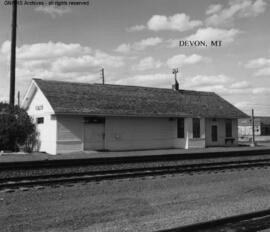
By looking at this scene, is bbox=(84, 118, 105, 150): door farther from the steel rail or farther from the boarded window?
the boarded window

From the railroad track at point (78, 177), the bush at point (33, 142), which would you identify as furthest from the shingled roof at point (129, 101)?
the railroad track at point (78, 177)

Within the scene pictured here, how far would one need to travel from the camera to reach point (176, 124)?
28844mm

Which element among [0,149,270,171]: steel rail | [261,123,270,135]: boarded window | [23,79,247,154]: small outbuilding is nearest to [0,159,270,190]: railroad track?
[0,149,270,171]: steel rail

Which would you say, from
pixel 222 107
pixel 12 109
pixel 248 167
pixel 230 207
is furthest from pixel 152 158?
pixel 222 107

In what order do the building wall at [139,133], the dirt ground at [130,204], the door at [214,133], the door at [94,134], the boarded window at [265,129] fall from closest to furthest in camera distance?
1. the dirt ground at [130,204]
2. the door at [94,134]
3. the building wall at [139,133]
4. the door at [214,133]
5. the boarded window at [265,129]

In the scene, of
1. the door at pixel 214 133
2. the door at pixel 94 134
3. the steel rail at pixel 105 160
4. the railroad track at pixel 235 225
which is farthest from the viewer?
the door at pixel 214 133

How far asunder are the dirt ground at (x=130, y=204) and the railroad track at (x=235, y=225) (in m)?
0.30

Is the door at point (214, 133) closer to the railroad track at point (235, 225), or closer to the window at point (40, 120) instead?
the window at point (40, 120)

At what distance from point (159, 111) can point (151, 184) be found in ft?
57.1

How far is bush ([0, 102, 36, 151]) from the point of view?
23750mm

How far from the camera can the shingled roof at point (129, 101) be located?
81.1ft

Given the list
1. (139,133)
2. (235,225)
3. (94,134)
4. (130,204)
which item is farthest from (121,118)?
(235,225)

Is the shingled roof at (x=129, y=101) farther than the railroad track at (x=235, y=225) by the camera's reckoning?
Yes

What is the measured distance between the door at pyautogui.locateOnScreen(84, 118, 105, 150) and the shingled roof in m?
0.83
